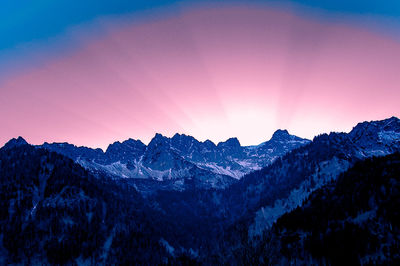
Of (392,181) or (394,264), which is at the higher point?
(392,181)

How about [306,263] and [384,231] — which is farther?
[306,263]

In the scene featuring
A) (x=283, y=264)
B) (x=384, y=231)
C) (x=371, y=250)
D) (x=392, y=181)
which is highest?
(x=392, y=181)

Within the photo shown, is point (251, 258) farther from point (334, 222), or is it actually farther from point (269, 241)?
point (334, 222)

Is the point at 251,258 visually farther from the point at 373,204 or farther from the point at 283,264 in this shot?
the point at 373,204

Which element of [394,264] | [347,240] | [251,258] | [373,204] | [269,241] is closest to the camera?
[251,258]

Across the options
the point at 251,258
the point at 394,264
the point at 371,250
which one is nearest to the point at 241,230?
the point at 251,258

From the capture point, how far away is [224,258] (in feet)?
250

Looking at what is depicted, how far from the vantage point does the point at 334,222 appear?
196m

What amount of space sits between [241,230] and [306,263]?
13163 cm

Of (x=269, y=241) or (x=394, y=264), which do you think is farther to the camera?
(x=394, y=264)

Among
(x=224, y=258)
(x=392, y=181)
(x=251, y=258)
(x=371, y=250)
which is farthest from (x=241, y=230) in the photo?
(x=392, y=181)

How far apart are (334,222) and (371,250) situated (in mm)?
35980

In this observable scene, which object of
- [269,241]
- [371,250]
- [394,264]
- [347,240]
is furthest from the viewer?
[347,240]

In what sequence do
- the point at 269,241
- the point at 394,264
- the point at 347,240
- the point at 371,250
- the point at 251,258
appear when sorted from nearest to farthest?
the point at 251,258
the point at 269,241
the point at 394,264
the point at 371,250
the point at 347,240
